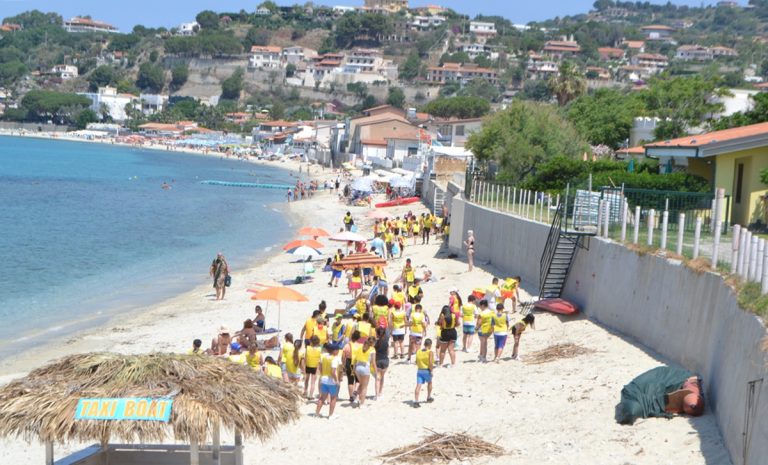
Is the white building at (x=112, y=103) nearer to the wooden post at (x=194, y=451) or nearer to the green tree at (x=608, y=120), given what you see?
the green tree at (x=608, y=120)

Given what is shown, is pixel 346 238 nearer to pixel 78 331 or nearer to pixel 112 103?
A: pixel 78 331

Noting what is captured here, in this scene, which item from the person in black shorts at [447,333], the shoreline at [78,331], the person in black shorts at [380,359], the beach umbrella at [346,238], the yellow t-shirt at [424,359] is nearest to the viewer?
the yellow t-shirt at [424,359]

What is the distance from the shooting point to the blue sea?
2606cm

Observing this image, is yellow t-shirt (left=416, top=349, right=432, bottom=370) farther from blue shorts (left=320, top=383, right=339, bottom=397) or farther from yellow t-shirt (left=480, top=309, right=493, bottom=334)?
yellow t-shirt (left=480, top=309, right=493, bottom=334)

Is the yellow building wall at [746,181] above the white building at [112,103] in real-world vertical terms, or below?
below

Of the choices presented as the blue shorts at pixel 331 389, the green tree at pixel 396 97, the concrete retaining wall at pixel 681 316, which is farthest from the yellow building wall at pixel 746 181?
the green tree at pixel 396 97

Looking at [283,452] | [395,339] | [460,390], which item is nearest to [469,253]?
[395,339]

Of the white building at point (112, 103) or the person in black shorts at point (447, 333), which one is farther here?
the white building at point (112, 103)

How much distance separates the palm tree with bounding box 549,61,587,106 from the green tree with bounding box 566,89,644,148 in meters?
18.3

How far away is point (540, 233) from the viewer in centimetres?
2127

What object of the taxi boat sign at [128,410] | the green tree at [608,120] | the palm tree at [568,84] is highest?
the palm tree at [568,84]

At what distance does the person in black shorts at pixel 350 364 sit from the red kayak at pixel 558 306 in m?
5.61

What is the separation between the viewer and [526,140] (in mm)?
36844

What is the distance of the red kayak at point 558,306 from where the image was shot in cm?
1800
